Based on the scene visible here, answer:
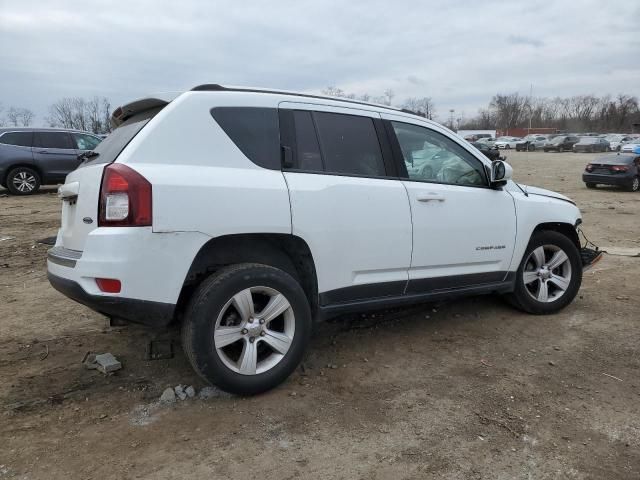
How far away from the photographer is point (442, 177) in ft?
13.6

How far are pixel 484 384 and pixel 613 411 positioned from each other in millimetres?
772

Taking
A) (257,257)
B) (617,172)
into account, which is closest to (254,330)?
(257,257)

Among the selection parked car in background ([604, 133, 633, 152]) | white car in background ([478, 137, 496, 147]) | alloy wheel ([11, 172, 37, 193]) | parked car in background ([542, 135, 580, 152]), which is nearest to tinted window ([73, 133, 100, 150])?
alloy wheel ([11, 172, 37, 193])

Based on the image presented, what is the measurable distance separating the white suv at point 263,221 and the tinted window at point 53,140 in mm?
12250

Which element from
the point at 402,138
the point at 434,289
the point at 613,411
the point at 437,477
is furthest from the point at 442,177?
the point at 437,477

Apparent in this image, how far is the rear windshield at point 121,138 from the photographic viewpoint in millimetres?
3125

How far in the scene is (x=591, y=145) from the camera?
48312mm

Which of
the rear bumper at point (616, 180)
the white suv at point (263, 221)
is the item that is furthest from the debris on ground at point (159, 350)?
the rear bumper at point (616, 180)

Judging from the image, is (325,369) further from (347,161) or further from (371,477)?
(347,161)

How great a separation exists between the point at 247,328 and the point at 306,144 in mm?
1281

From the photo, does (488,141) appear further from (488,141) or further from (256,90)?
(256,90)

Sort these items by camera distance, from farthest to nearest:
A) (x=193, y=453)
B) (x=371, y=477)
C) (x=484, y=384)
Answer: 1. (x=484, y=384)
2. (x=193, y=453)
3. (x=371, y=477)

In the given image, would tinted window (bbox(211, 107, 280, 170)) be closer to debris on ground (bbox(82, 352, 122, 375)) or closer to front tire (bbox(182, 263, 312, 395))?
front tire (bbox(182, 263, 312, 395))

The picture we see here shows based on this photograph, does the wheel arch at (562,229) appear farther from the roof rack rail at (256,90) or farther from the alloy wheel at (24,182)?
the alloy wheel at (24,182)
